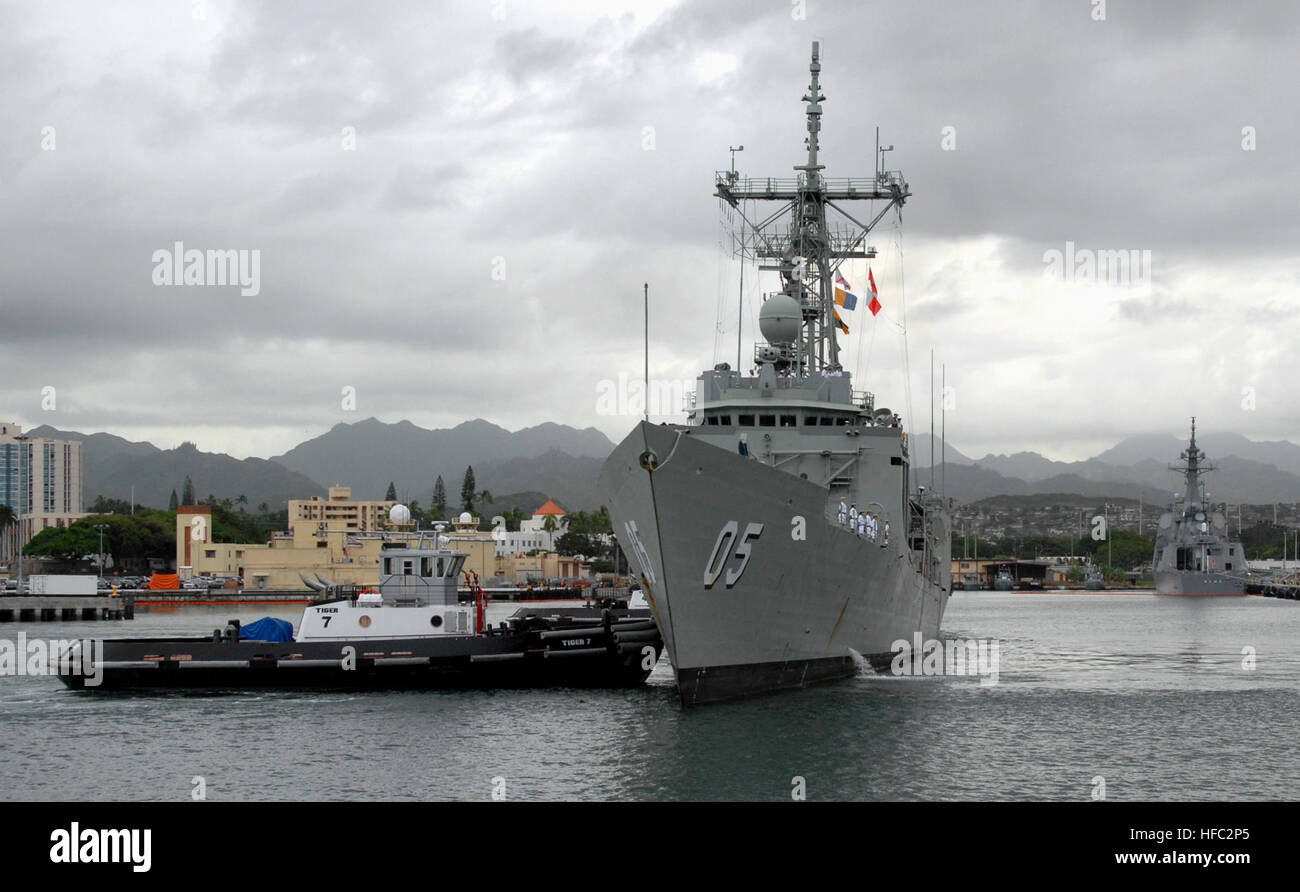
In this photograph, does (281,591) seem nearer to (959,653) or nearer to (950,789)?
(959,653)

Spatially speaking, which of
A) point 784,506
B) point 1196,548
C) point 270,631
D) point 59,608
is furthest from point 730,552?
point 1196,548

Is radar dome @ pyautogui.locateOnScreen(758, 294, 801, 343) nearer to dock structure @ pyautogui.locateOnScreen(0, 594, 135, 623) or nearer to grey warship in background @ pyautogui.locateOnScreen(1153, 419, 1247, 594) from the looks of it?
dock structure @ pyautogui.locateOnScreen(0, 594, 135, 623)

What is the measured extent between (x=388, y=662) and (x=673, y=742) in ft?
35.1

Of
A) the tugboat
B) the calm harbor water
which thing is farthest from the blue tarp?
the calm harbor water

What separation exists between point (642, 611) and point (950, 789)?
18.3 metres

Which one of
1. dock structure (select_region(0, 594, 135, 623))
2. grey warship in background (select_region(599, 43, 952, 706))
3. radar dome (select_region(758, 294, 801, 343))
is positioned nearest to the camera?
grey warship in background (select_region(599, 43, 952, 706))

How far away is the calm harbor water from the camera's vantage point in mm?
18594

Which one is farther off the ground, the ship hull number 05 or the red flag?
the red flag

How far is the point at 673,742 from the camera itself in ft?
70.5

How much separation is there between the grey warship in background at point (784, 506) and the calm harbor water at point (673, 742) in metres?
1.25

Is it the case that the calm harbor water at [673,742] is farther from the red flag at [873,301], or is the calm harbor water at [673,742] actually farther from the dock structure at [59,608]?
the dock structure at [59,608]

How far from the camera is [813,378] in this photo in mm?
33062

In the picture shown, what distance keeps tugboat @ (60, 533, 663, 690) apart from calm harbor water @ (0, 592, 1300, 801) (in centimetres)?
69
